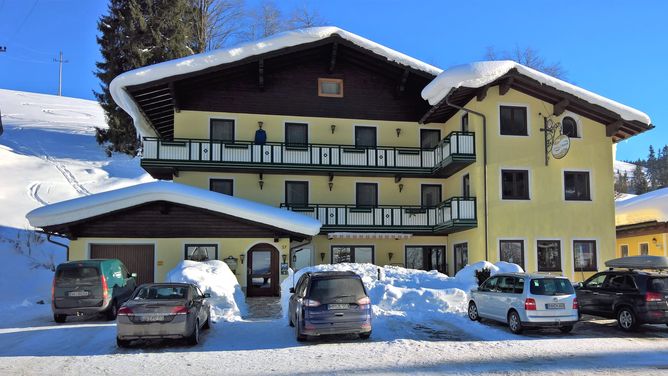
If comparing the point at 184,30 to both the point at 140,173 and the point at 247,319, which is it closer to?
the point at 140,173

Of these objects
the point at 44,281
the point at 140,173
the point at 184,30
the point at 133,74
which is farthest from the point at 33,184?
the point at 133,74

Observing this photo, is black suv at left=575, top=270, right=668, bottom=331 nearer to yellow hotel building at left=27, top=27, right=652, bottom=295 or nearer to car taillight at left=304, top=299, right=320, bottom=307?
car taillight at left=304, top=299, right=320, bottom=307

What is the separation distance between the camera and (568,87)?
26047 millimetres

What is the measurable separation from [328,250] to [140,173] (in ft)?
113

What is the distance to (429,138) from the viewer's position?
102 ft

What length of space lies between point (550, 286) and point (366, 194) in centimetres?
1661

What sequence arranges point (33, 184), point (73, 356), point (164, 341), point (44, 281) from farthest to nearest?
point (33, 184) < point (44, 281) < point (164, 341) < point (73, 356)

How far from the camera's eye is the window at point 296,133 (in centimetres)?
2970

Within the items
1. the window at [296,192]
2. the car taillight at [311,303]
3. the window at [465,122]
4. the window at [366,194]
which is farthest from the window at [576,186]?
the car taillight at [311,303]

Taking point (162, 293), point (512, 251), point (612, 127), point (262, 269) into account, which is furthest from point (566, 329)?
point (612, 127)

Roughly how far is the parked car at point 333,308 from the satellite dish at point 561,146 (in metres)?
16.2

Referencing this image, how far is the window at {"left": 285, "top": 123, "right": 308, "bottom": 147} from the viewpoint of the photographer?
2970cm

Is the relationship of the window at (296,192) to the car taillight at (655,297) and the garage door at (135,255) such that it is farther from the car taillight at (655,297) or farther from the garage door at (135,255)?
the car taillight at (655,297)

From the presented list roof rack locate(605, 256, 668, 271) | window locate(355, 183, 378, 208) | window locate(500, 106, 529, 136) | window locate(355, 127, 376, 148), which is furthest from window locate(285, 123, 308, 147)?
roof rack locate(605, 256, 668, 271)
